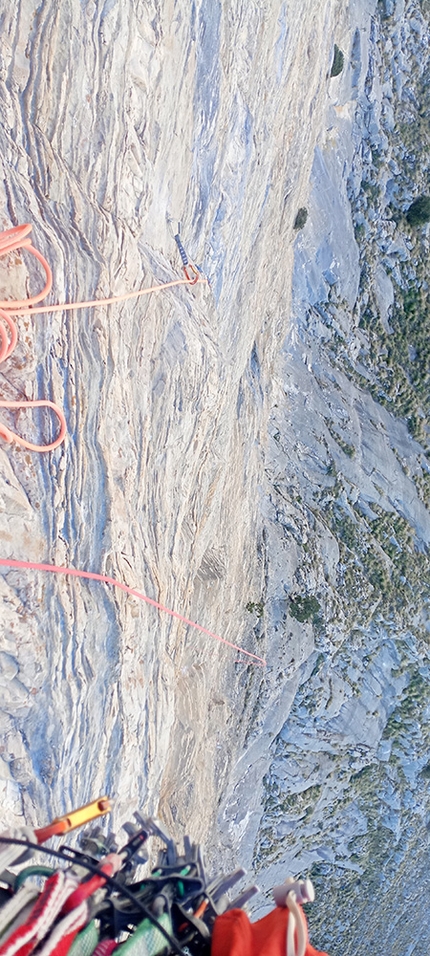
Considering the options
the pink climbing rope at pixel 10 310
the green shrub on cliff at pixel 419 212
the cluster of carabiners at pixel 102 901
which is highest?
the green shrub on cliff at pixel 419 212

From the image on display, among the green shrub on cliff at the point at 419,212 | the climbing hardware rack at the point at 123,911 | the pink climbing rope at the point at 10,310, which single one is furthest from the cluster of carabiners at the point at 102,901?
the green shrub on cliff at the point at 419,212

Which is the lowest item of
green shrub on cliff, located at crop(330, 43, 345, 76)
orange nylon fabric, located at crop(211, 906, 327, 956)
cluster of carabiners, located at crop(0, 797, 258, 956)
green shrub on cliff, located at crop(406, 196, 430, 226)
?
cluster of carabiners, located at crop(0, 797, 258, 956)

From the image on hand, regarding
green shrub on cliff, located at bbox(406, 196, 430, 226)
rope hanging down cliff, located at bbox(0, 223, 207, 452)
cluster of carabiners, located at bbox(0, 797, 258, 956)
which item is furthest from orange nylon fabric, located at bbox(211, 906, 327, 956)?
green shrub on cliff, located at bbox(406, 196, 430, 226)

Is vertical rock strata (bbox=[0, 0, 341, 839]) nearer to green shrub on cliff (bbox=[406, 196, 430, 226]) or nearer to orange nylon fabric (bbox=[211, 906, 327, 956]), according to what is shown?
orange nylon fabric (bbox=[211, 906, 327, 956])

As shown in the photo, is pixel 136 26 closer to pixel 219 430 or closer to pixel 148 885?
pixel 219 430

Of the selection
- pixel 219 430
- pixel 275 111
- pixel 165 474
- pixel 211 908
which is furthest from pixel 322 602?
pixel 211 908

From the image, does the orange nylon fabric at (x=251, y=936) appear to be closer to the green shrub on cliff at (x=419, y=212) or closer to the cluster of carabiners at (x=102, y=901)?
the cluster of carabiners at (x=102, y=901)

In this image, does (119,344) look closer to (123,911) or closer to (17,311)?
(17,311)
